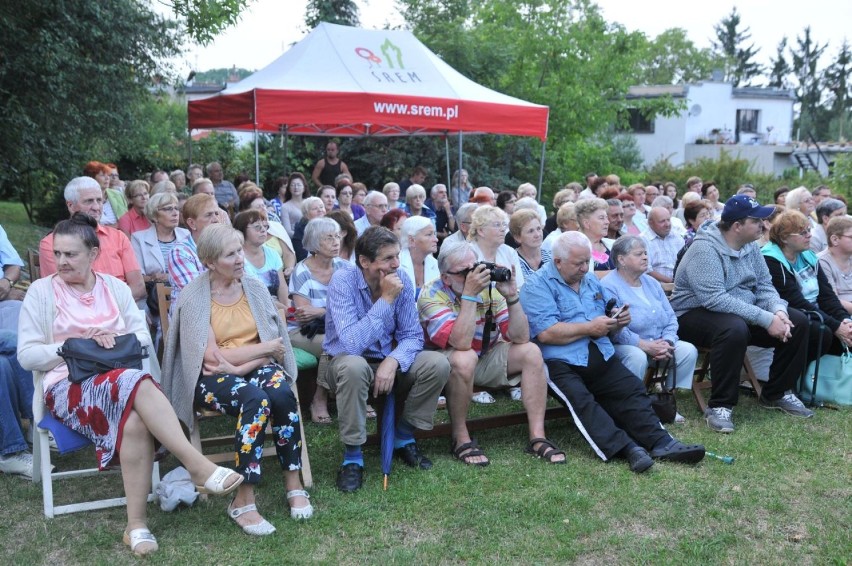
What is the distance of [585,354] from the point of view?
4785 millimetres

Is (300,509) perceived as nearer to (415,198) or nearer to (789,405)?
(789,405)

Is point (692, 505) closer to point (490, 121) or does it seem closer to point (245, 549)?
point (245, 549)

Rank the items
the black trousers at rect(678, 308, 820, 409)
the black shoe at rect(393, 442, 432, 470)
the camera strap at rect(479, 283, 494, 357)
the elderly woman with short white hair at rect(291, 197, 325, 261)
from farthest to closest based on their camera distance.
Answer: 1. the elderly woman with short white hair at rect(291, 197, 325, 261)
2. the black trousers at rect(678, 308, 820, 409)
3. the camera strap at rect(479, 283, 494, 357)
4. the black shoe at rect(393, 442, 432, 470)

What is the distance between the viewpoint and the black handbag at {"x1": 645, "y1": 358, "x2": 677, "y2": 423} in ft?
16.8

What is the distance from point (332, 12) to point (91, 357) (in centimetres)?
1969

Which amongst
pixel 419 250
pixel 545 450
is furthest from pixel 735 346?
pixel 419 250

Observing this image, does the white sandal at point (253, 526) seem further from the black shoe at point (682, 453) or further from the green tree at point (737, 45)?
the green tree at point (737, 45)

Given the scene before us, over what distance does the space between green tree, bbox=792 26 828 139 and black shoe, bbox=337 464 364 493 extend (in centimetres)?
7524

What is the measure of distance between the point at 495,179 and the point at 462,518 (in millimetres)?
18052

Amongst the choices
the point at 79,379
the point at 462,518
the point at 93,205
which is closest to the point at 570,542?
the point at 462,518

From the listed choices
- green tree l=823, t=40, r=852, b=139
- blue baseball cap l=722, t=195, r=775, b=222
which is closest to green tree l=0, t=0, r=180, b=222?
blue baseball cap l=722, t=195, r=775, b=222

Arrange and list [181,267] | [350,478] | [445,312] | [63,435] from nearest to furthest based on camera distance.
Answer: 1. [63,435]
2. [350,478]
3. [445,312]
4. [181,267]

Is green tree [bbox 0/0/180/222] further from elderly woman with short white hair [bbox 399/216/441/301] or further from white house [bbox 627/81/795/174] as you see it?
white house [bbox 627/81/795/174]

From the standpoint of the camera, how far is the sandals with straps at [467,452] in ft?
14.5
